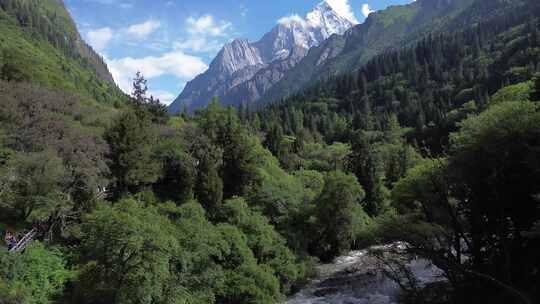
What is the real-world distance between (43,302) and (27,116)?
65.9ft

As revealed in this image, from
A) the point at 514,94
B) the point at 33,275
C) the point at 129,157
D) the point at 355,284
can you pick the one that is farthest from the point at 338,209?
the point at 514,94

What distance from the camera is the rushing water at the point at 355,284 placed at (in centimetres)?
4166

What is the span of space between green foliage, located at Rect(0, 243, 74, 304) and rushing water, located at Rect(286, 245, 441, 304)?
819 inches

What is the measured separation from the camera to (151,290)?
2970cm

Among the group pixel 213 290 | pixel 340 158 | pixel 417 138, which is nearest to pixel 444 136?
pixel 417 138

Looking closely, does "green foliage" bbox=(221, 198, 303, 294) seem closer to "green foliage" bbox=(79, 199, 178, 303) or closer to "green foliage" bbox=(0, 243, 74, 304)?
"green foliage" bbox=(79, 199, 178, 303)

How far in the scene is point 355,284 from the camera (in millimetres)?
46656

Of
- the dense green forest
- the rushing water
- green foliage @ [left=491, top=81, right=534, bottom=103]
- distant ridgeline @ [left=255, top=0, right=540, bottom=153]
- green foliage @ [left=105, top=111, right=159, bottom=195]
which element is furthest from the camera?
distant ridgeline @ [left=255, top=0, right=540, bottom=153]

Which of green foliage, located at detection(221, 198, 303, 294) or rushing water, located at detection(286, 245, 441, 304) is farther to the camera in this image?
green foliage, located at detection(221, 198, 303, 294)

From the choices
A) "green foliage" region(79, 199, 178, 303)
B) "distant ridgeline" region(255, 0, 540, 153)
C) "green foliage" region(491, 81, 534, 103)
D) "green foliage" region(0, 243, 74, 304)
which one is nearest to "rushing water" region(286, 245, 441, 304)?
"green foliage" region(79, 199, 178, 303)

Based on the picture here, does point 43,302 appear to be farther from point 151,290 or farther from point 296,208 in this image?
point 296,208

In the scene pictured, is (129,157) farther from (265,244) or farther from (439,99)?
(439,99)

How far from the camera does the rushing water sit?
41.7m

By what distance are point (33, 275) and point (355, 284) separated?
101 feet
